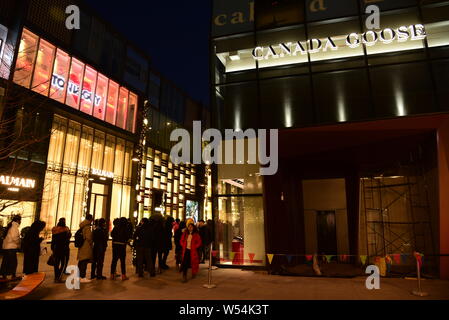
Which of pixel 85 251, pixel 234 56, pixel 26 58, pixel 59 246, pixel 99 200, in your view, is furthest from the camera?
pixel 99 200

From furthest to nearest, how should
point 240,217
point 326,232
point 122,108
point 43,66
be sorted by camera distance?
1. point 122,108
2. point 43,66
3. point 326,232
4. point 240,217

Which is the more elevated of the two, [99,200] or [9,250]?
[99,200]

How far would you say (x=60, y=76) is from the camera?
22.3 m

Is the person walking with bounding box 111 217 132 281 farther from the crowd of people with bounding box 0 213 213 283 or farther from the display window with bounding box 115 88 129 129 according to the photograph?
the display window with bounding box 115 88 129 129

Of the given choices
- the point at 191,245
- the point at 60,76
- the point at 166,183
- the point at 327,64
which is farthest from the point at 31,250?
the point at 166,183

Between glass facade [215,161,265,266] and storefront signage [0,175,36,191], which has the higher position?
storefront signage [0,175,36,191]

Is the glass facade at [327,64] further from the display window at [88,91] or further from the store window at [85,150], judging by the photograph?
the store window at [85,150]

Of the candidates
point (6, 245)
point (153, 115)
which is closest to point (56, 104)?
point (153, 115)

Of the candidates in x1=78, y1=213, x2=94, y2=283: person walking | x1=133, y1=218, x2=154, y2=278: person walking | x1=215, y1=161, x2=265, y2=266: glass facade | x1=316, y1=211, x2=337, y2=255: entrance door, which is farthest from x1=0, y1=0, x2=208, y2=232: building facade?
x1=316, y1=211, x2=337, y2=255: entrance door

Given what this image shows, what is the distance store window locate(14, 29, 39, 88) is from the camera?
19.3 metres

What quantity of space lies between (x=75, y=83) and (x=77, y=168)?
673cm

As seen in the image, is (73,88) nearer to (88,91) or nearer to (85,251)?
(88,91)

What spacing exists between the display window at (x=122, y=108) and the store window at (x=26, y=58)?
857 centimetres

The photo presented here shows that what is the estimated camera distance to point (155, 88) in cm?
3403
